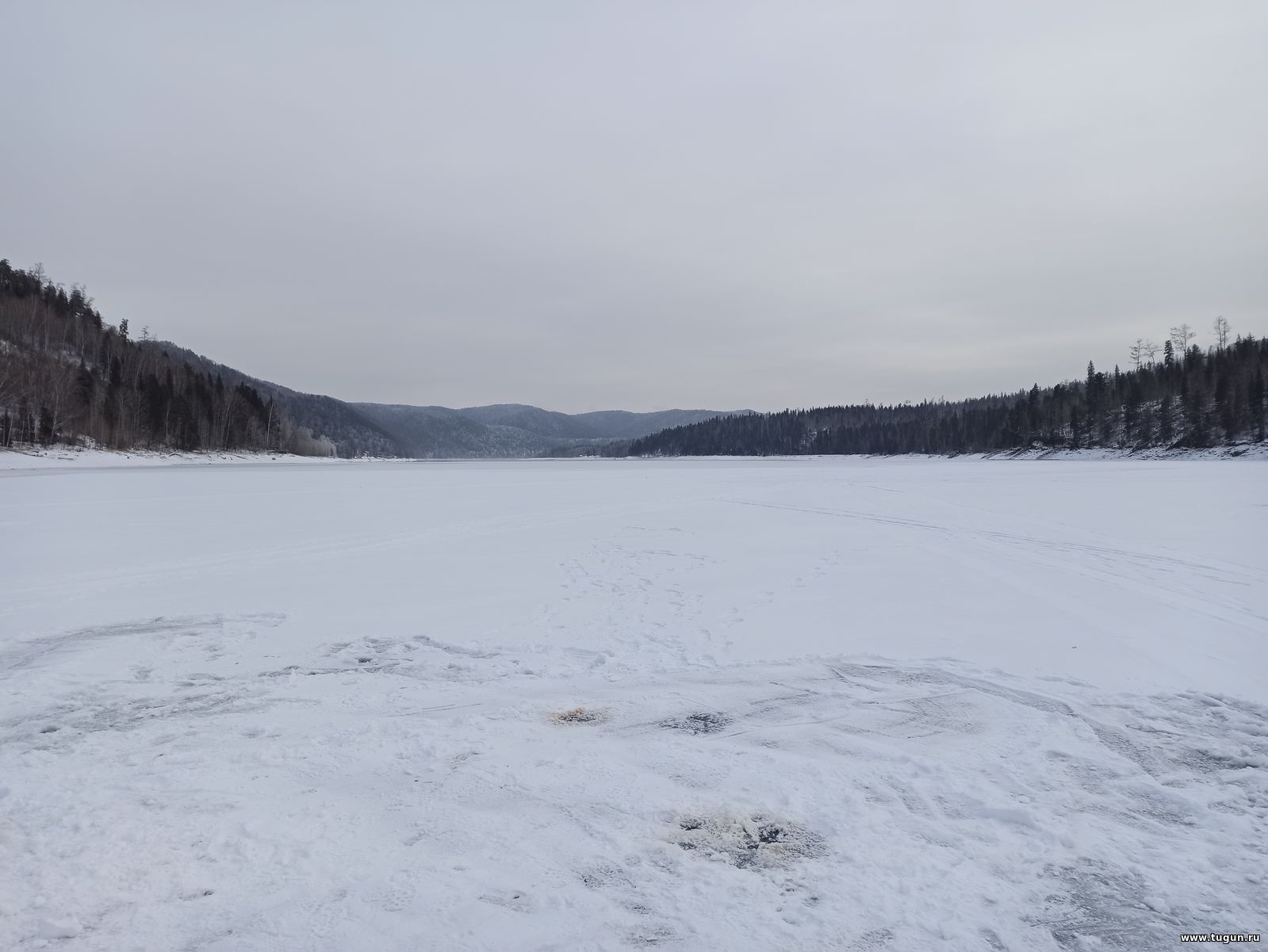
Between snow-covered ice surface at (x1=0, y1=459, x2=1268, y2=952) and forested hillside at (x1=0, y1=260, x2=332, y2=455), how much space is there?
63.8 meters

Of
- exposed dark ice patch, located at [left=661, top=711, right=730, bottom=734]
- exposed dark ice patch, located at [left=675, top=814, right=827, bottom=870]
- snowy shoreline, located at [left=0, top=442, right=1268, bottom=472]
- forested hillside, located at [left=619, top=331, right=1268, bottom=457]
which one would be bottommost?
exposed dark ice patch, located at [left=661, top=711, right=730, bottom=734]

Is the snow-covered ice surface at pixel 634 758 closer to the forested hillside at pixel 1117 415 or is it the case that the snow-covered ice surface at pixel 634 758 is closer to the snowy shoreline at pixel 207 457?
the snowy shoreline at pixel 207 457

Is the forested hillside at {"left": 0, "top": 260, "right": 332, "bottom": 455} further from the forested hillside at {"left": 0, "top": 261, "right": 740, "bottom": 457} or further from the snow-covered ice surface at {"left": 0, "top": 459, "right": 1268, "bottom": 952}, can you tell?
the snow-covered ice surface at {"left": 0, "top": 459, "right": 1268, "bottom": 952}

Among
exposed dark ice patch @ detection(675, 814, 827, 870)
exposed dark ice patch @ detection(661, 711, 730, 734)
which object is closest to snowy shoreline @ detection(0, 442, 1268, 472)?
exposed dark ice patch @ detection(661, 711, 730, 734)

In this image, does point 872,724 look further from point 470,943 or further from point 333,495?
point 333,495

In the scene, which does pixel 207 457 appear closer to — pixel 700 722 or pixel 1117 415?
pixel 700 722

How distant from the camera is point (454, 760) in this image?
3896mm

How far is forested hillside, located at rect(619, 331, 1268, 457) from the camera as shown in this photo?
236ft

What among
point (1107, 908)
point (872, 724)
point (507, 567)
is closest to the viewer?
point (1107, 908)

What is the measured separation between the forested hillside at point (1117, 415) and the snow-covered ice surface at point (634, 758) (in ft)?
278

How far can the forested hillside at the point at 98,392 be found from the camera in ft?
192

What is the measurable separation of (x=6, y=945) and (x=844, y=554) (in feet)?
35.5

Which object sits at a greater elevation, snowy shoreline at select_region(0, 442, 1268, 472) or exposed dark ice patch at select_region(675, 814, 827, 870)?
snowy shoreline at select_region(0, 442, 1268, 472)

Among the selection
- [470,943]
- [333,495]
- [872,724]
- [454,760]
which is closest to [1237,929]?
[872,724]
